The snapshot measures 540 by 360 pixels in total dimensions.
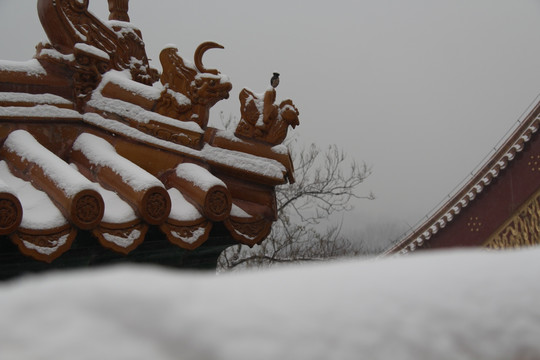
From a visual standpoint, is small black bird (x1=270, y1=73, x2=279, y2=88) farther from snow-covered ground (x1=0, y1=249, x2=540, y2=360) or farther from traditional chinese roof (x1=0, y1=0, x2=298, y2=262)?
snow-covered ground (x1=0, y1=249, x2=540, y2=360)

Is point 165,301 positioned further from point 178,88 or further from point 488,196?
point 488,196

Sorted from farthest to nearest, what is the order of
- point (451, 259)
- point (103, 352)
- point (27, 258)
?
point (27, 258) < point (451, 259) < point (103, 352)

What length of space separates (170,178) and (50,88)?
19.7 inches

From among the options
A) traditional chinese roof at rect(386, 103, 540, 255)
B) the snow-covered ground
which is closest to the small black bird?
the snow-covered ground

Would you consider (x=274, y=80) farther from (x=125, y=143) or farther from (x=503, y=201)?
(x=503, y=201)

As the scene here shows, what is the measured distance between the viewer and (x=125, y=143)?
5.77 feet

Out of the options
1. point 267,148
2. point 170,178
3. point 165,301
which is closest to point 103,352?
point 165,301

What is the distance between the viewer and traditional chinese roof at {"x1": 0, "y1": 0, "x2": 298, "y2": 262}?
1.46m

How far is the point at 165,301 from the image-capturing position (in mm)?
296

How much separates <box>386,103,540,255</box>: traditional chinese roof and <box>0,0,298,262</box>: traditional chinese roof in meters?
3.20

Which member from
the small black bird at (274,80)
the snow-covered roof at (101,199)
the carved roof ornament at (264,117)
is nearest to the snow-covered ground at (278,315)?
the snow-covered roof at (101,199)

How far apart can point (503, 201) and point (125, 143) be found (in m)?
3.84

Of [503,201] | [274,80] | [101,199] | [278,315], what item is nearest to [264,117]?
[274,80]

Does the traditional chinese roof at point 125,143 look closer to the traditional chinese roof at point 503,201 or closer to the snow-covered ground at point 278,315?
the snow-covered ground at point 278,315
